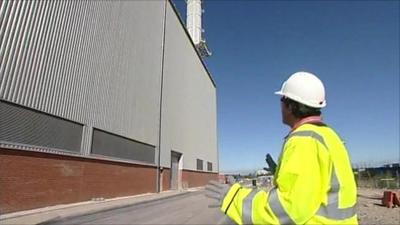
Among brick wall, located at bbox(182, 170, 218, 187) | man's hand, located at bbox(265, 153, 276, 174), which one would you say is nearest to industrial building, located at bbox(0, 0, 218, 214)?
brick wall, located at bbox(182, 170, 218, 187)

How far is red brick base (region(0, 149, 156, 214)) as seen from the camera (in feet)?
55.5

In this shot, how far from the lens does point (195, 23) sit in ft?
216

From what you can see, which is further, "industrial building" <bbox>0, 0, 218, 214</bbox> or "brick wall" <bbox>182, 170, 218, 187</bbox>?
"brick wall" <bbox>182, 170, 218, 187</bbox>

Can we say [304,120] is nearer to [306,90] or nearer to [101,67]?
[306,90]

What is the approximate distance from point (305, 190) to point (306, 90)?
25.0 inches

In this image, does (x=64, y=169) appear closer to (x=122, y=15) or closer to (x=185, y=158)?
(x=122, y=15)

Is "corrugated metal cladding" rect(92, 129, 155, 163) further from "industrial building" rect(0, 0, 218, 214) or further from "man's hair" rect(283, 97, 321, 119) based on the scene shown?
"man's hair" rect(283, 97, 321, 119)

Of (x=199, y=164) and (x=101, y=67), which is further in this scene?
(x=199, y=164)

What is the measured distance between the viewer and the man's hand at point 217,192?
2.23 meters

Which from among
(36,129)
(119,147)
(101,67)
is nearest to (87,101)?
(101,67)

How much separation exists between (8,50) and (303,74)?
682 inches

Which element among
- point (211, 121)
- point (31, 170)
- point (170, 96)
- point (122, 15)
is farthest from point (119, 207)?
point (211, 121)

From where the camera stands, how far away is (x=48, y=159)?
1981 cm

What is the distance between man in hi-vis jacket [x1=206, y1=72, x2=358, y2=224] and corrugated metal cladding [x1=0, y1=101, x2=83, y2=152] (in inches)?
656
